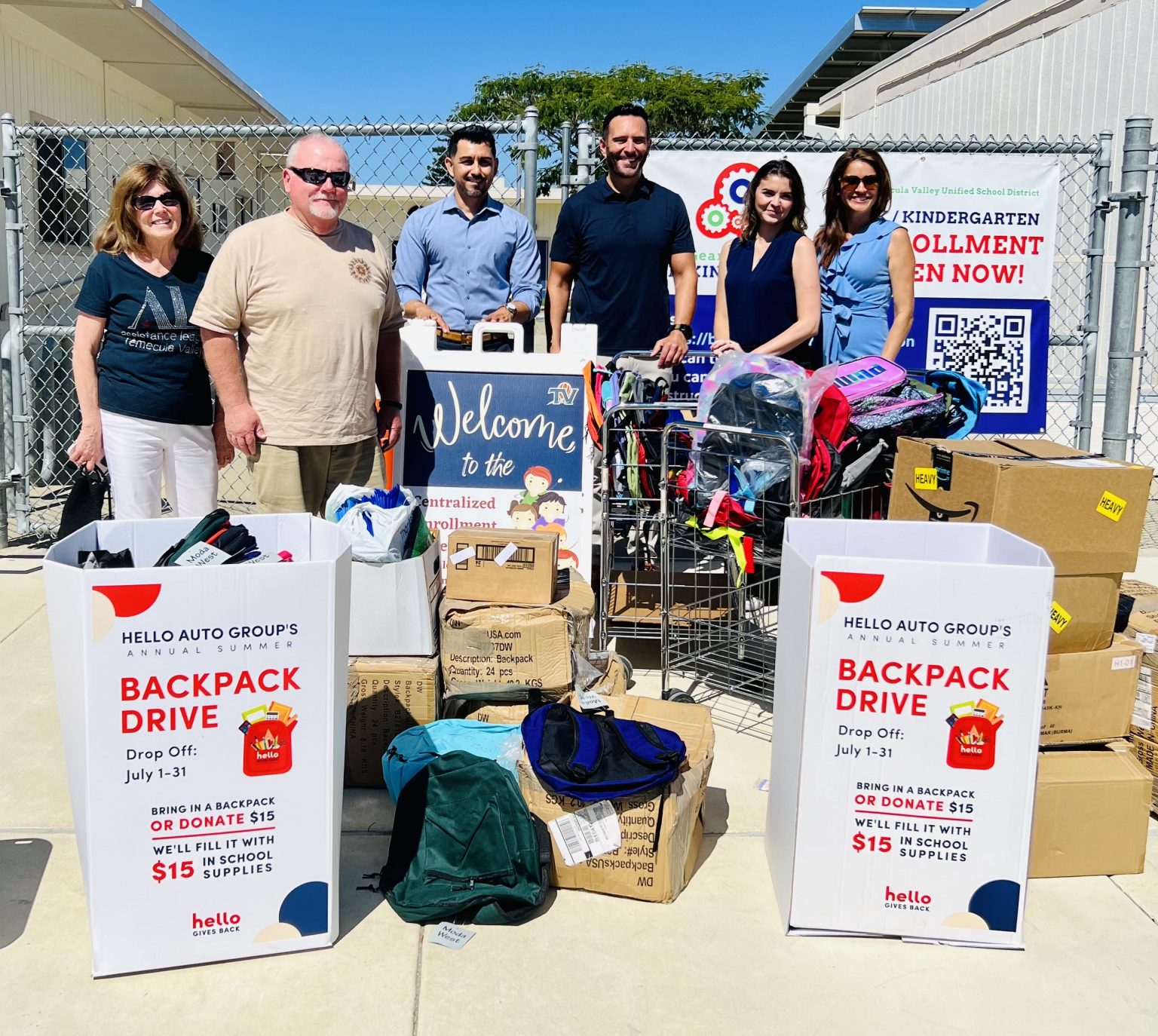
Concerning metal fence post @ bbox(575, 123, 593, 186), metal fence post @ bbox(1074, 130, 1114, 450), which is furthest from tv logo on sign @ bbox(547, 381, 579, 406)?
metal fence post @ bbox(1074, 130, 1114, 450)

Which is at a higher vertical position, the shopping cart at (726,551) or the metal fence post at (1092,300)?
the metal fence post at (1092,300)

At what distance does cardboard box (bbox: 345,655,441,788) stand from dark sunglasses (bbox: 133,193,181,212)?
1892mm

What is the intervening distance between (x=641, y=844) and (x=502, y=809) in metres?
0.38

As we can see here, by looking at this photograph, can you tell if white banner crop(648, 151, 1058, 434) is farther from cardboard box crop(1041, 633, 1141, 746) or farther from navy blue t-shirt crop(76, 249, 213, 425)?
cardboard box crop(1041, 633, 1141, 746)

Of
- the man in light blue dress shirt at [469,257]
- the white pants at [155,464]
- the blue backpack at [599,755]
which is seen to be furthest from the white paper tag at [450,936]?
the man in light blue dress shirt at [469,257]

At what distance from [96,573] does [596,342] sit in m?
2.93

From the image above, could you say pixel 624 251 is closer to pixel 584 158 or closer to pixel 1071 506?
pixel 584 158

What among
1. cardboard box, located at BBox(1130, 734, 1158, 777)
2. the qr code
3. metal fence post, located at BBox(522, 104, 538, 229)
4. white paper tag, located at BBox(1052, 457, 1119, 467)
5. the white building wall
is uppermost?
the white building wall

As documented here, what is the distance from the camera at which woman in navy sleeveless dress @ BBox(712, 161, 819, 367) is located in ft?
15.5

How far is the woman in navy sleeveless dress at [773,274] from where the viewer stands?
4.71m

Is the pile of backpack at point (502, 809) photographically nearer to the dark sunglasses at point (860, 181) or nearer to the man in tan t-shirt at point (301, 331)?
the man in tan t-shirt at point (301, 331)

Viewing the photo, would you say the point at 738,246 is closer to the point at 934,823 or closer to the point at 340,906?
the point at 934,823

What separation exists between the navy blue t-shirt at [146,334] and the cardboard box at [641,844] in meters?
2.21

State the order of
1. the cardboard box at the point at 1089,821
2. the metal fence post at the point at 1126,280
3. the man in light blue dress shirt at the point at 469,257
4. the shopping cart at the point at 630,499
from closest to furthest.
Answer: the cardboard box at the point at 1089,821 → the shopping cart at the point at 630,499 → the man in light blue dress shirt at the point at 469,257 → the metal fence post at the point at 1126,280
